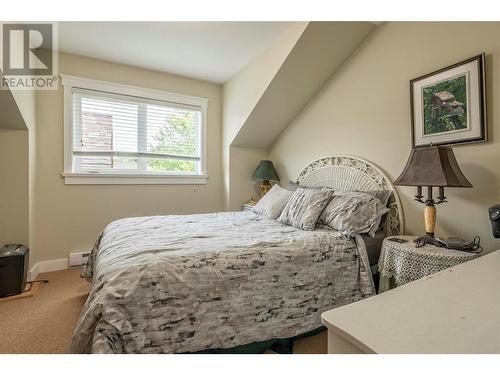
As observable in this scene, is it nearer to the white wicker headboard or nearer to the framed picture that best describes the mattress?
the white wicker headboard

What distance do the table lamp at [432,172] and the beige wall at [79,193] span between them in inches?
109

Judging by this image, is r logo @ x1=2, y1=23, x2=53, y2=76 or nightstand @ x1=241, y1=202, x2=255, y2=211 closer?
r logo @ x1=2, y1=23, x2=53, y2=76

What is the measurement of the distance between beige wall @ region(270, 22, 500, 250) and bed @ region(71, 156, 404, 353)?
371mm

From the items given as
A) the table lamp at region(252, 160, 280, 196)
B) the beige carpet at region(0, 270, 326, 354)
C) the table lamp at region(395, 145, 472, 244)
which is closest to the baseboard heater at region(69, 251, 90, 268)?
the beige carpet at region(0, 270, 326, 354)

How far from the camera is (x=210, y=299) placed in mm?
1289

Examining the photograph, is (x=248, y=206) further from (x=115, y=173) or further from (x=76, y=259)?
(x=76, y=259)

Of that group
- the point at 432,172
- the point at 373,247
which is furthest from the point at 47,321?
the point at 432,172

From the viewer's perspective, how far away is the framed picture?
1.61m

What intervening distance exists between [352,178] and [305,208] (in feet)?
2.12
